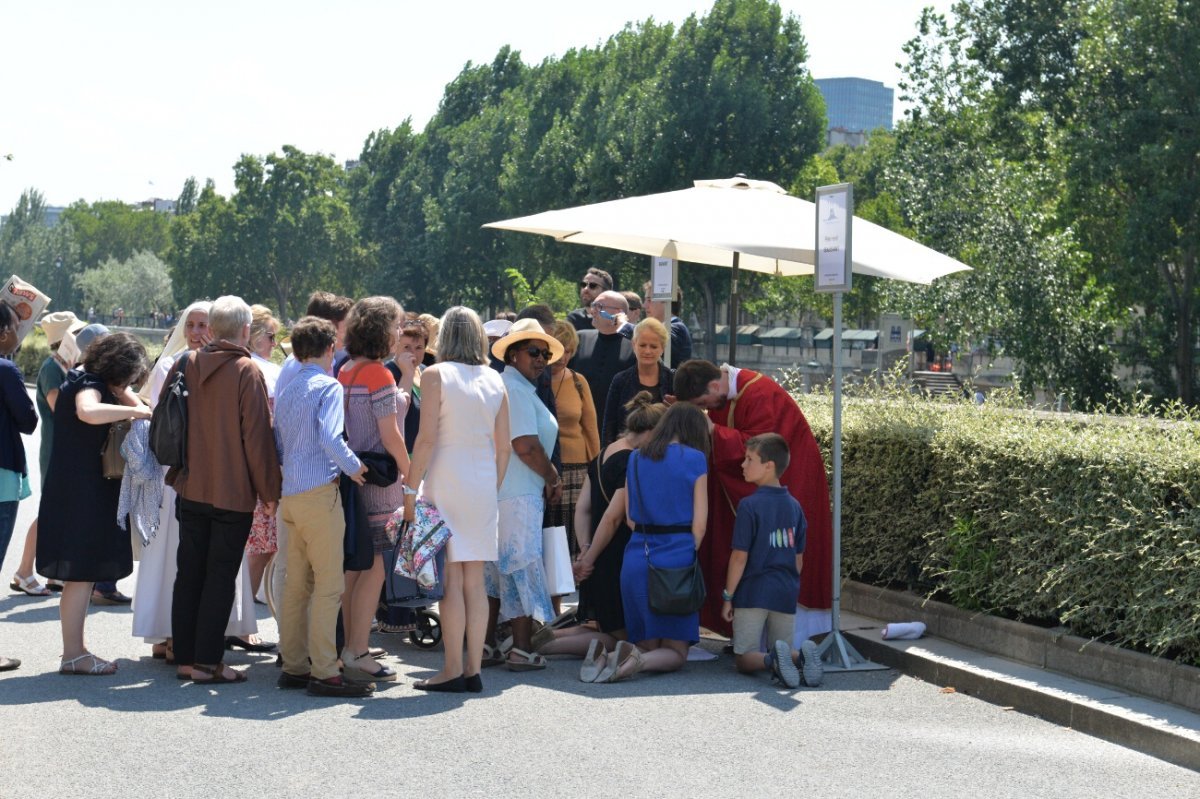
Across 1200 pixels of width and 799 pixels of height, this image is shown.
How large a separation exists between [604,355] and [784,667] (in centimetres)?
313

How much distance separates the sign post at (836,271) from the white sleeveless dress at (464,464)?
2134 millimetres

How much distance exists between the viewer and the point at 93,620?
9125 mm

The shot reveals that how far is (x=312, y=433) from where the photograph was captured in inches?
275

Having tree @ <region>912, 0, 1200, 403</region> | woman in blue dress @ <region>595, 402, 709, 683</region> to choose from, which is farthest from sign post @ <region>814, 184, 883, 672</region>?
tree @ <region>912, 0, 1200, 403</region>

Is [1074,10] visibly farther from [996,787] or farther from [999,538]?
[996,787]

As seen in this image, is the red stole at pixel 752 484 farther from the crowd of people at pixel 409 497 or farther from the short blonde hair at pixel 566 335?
the short blonde hair at pixel 566 335

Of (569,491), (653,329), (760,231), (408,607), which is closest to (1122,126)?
(760,231)

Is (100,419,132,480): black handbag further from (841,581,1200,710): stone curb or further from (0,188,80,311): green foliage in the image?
(0,188,80,311): green foliage

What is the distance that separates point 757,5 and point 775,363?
33427 mm

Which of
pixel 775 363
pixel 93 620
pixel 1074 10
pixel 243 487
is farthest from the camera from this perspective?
pixel 775 363

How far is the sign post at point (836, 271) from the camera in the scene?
26.9 feet

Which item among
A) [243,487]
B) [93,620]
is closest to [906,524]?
[243,487]

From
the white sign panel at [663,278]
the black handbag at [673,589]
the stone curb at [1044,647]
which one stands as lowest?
the stone curb at [1044,647]

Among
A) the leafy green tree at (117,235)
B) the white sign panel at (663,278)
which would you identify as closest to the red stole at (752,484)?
the white sign panel at (663,278)
